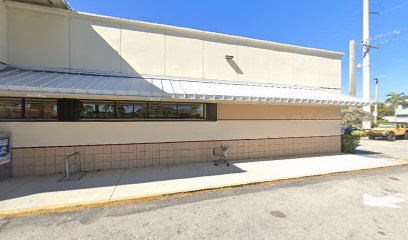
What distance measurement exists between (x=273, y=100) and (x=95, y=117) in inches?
259

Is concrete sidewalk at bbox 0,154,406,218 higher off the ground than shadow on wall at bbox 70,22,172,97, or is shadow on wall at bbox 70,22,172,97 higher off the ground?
shadow on wall at bbox 70,22,172,97

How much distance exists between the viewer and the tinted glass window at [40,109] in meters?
5.97

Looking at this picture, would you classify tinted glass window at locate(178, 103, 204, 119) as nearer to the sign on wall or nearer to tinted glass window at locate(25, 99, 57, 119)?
tinted glass window at locate(25, 99, 57, 119)

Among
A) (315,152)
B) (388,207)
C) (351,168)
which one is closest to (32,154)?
(388,207)

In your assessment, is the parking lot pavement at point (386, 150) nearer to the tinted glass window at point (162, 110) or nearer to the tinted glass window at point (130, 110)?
the tinted glass window at point (162, 110)

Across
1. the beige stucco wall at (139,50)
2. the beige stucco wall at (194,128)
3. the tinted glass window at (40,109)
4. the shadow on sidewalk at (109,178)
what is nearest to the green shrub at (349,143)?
the beige stucco wall at (194,128)

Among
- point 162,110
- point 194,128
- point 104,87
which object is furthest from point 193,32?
point 104,87

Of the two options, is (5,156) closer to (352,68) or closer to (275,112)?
(275,112)

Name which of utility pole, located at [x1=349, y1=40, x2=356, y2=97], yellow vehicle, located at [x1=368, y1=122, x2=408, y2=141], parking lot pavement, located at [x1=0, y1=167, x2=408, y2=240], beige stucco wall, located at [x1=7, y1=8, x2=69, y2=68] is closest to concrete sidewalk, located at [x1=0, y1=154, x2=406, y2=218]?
parking lot pavement, located at [x1=0, y1=167, x2=408, y2=240]

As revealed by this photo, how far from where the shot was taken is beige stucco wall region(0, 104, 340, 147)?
19.9 ft

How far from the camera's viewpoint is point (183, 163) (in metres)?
7.50

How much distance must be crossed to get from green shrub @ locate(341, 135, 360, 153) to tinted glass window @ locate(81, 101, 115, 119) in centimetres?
1176

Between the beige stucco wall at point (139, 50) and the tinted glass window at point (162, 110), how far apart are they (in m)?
1.34

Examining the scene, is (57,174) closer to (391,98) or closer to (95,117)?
(95,117)
